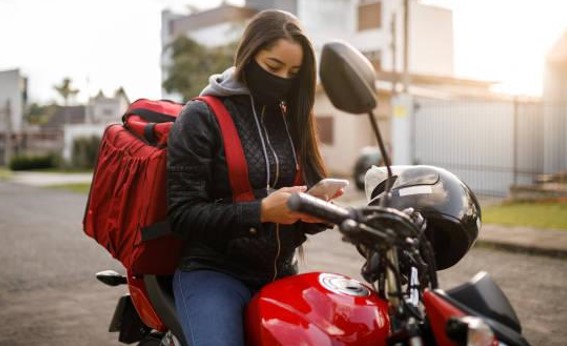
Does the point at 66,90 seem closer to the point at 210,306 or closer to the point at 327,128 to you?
the point at 327,128

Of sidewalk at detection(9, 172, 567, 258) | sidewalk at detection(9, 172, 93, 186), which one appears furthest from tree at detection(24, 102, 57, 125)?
sidewalk at detection(9, 172, 567, 258)

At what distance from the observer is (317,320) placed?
186 centimetres

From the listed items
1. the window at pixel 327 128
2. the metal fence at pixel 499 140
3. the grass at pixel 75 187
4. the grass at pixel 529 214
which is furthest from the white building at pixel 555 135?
the grass at pixel 75 187

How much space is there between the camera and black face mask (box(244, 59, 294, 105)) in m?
2.27

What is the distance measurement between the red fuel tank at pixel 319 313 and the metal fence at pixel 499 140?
1316 centimetres

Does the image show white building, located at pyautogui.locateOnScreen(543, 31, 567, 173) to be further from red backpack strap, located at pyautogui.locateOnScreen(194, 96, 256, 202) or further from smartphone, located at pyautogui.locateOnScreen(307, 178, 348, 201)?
smartphone, located at pyautogui.locateOnScreen(307, 178, 348, 201)

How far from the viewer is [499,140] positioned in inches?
599

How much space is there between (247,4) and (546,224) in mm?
37126

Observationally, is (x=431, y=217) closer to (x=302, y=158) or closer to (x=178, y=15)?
(x=302, y=158)

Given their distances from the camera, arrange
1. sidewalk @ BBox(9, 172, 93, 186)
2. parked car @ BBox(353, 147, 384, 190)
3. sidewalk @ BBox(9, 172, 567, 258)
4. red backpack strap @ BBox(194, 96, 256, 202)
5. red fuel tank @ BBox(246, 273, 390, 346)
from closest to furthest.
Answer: red fuel tank @ BBox(246, 273, 390, 346)
red backpack strap @ BBox(194, 96, 256, 202)
sidewalk @ BBox(9, 172, 567, 258)
parked car @ BBox(353, 147, 384, 190)
sidewalk @ BBox(9, 172, 93, 186)

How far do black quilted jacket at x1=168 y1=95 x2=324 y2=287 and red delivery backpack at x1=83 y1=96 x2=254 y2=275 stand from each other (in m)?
0.04

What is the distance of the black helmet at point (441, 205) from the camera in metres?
2.07

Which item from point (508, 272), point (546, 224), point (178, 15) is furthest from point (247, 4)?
point (508, 272)

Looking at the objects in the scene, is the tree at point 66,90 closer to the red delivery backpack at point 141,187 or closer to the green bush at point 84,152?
the green bush at point 84,152
